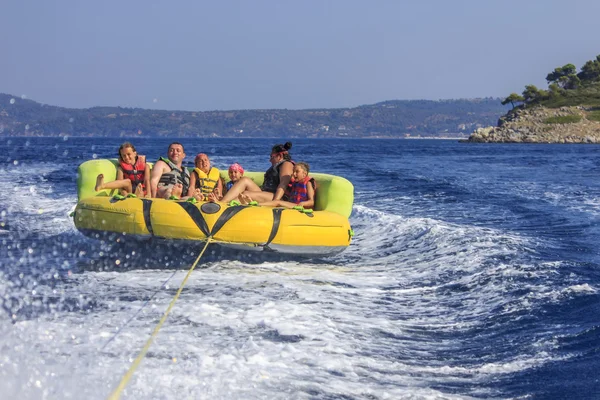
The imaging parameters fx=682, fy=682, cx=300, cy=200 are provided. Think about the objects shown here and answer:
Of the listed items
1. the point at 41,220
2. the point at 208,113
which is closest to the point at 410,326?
the point at 41,220

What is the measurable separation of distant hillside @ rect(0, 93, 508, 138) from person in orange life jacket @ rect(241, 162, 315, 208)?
83.6 m

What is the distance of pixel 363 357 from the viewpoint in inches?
156

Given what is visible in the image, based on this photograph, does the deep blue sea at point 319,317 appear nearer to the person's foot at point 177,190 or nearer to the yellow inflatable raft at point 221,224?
the yellow inflatable raft at point 221,224

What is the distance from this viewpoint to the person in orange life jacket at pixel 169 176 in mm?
7512

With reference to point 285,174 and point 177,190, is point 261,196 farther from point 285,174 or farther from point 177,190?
point 177,190

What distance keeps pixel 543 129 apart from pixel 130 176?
6223 cm

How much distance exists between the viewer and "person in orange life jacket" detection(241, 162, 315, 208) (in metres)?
7.27

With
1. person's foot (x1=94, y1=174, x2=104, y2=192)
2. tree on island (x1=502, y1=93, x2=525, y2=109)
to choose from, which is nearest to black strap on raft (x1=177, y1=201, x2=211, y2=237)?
person's foot (x1=94, y1=174, x2=104, y2=192)

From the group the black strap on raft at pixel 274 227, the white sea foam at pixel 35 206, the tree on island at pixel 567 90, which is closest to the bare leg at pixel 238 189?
the black strap on raft at pixel 274 227

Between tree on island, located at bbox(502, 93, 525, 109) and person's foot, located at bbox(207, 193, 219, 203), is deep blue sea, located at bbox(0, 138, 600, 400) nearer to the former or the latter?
person's foot, located at bbox(207, 193, 219, 203)

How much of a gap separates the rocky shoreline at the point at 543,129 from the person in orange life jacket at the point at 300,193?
58492mm

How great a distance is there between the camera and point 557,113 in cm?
6700

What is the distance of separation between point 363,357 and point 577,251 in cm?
409

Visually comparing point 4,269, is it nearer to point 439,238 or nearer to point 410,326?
point 410,326
